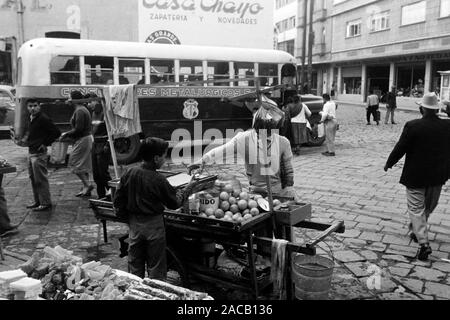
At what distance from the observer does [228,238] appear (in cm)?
374

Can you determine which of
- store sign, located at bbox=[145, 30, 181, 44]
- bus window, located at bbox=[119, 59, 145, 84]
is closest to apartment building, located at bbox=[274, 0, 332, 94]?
store sign, located at bbox=[145, 30, 181, 44]

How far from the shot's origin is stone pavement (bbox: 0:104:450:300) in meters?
4.52

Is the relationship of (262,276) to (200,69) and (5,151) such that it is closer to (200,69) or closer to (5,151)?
(200,69)

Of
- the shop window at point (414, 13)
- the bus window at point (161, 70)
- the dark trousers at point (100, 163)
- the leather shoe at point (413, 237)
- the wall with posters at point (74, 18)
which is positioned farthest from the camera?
the shop window at point (414, 13)

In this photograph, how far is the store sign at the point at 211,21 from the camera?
1853 centimetres

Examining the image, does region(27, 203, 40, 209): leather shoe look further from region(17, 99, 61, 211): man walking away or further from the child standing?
the child standing

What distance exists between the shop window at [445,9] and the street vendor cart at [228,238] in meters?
25.5

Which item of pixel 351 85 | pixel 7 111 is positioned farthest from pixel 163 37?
pixel 351 85

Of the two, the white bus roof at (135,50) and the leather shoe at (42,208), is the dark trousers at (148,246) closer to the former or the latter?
the leather shoe at (42,208)

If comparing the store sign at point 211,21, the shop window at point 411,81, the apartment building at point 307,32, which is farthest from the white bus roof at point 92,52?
the apartment building at point 307,32

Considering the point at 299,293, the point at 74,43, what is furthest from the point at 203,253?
the point at 74,43

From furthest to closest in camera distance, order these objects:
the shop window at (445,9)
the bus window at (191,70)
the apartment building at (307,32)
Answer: the apartment building at (307,32)
the shop window at (445,9)
the bus window at (191,70)

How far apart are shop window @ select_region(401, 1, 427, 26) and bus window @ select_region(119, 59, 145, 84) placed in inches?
859
